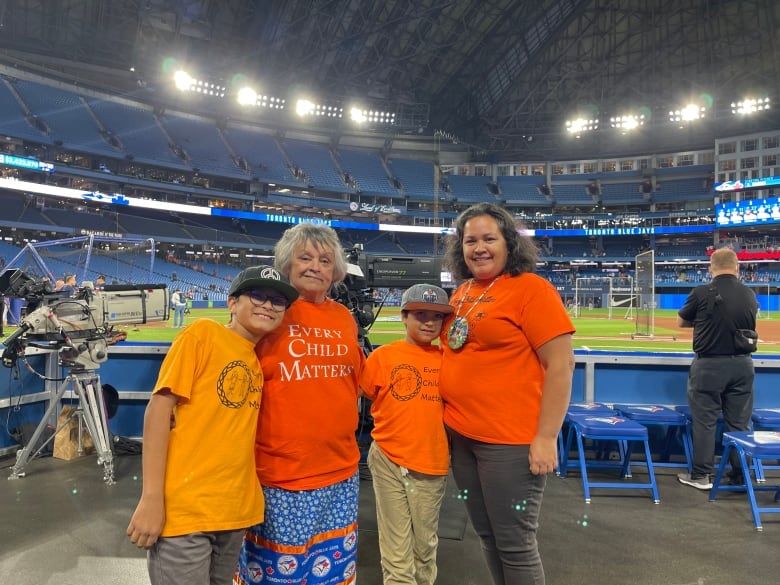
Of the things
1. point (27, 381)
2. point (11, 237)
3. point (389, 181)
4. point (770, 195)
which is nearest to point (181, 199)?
point (11, 237)

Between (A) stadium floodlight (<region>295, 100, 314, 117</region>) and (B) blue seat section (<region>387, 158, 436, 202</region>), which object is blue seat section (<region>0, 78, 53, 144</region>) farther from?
(B) blue seat section (<region>387, 158, 436, 202</region>)

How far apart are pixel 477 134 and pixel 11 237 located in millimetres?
34000

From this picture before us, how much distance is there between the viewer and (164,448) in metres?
1.43

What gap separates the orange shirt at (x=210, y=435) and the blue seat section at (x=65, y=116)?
34.1 meters

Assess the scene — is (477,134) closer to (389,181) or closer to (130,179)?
(389,181)

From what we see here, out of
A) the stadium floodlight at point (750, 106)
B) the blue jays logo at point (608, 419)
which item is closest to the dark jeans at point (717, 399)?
the blue jays logo at point (608, 419)

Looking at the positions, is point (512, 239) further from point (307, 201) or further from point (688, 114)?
point (688, 114)

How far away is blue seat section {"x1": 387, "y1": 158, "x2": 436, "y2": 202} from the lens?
41.1 meters

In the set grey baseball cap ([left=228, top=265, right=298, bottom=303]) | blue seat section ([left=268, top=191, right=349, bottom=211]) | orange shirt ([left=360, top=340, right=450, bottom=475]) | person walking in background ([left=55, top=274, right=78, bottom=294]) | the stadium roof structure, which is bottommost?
orange shirt ([left=360, top=340, right=450, bottom=475])

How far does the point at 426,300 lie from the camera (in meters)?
2.08

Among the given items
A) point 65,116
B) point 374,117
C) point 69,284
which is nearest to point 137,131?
point 65,116

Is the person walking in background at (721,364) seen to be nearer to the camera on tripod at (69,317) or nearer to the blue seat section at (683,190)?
the camera on tripod at (69,317)

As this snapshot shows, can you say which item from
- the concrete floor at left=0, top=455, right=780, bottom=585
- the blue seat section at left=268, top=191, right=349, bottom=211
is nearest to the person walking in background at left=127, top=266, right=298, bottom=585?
the concrete floor at left=0, top=455, right=780, bottom=585

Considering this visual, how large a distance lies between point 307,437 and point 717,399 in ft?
13.6
